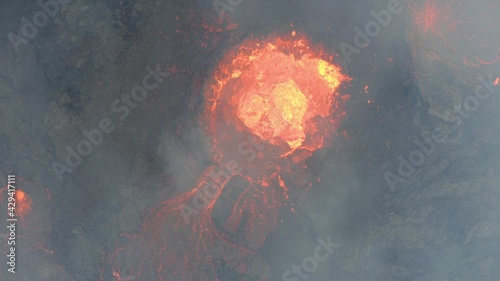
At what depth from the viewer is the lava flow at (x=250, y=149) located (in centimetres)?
1378

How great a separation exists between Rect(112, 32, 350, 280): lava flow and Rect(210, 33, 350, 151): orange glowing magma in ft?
0.12

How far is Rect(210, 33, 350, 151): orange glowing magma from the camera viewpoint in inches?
542

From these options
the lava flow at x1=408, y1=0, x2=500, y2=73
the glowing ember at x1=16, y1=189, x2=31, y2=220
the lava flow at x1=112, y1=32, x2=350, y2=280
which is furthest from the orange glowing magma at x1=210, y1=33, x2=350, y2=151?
the glowing ember at x1=16, y1=189, x2=31, y2=220

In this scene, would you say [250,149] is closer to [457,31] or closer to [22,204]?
[457,31]

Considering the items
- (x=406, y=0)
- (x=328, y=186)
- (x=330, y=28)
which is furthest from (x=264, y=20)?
(x=328, y=186)

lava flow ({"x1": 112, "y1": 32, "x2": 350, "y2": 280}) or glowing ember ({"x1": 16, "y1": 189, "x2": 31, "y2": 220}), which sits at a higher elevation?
glowing ember ({"x1": 16, "y1": 189, "x2": 31, "y2": 220})

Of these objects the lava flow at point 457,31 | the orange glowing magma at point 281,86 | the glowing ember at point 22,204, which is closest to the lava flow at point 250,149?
the orange glowing magma at point 281,86

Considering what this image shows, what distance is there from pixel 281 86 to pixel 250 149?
2.57 m

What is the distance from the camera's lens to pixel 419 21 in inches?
572

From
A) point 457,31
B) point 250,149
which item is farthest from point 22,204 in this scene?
point 457,31

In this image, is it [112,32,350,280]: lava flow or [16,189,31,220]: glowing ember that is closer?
[112,32,350,280]: lava flow

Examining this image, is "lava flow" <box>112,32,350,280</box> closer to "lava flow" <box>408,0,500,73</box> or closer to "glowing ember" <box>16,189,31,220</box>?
"lava flow" <box>408,0,500,73</box>

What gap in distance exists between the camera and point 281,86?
13789mm

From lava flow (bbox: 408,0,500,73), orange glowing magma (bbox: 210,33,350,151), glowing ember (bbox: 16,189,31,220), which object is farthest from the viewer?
glowing ember (bbox: 16,189,31,220)
